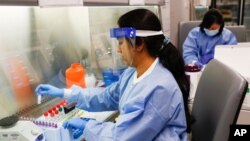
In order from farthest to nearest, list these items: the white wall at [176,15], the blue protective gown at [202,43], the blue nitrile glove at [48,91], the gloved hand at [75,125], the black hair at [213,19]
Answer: the white wall at [176,15] < the blue protective gown at [202,43] < the black hair at [213,19] < the blue nitrile glove at [48,91] < the gloved hand at [75,125]

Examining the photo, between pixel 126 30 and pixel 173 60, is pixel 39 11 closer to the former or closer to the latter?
pixel 126 30

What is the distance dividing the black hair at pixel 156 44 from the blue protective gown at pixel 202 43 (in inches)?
61.2

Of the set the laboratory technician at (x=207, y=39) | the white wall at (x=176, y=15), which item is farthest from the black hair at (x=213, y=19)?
the white wall at (x=176, y=15)

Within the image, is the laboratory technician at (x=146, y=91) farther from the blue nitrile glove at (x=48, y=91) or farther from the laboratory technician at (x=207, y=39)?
the laboratory technician at (x=207, y=39)

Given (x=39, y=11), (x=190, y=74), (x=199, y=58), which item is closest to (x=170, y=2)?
(x=199, y=58)

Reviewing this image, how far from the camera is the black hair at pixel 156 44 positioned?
110 cm

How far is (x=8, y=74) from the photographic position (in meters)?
1.25

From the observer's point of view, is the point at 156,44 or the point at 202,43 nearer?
the point at 156,44

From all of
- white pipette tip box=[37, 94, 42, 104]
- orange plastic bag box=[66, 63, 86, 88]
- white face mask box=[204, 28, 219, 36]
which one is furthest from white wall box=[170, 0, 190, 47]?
white pipette tip box=[37, 94, 42, 104]

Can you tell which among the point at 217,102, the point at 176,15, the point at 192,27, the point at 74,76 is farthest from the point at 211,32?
the point at 217,102

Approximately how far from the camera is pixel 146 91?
3.30 ft

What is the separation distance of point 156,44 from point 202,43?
1.78 meters

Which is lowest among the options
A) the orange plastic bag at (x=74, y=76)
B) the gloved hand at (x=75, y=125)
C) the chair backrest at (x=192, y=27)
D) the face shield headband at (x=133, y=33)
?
the gloved hand at (x=75, y=125)

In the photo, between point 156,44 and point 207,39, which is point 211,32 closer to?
point 207,39
